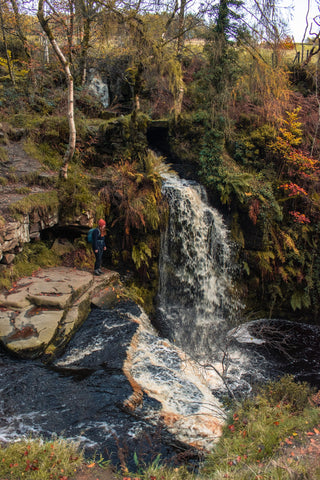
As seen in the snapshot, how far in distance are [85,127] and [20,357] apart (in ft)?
26.3

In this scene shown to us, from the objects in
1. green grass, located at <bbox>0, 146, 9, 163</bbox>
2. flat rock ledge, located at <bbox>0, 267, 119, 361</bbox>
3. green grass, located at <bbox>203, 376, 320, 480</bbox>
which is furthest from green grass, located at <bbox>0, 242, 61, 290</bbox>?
green grass, located at <bbox>203, 376, 320, 480</bbox>

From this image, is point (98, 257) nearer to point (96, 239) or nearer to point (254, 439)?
point (96, 239)

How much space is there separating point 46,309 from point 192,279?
5.05 metres

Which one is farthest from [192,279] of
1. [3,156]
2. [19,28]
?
[19,28]

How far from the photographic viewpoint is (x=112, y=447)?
3.87 m

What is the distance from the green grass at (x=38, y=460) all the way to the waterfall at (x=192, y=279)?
19.6ft

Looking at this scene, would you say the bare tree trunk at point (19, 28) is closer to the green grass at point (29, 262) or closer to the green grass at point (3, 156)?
Result: the green grass at point (3, 156)

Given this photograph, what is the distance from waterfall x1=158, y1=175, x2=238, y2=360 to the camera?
9.58 metres

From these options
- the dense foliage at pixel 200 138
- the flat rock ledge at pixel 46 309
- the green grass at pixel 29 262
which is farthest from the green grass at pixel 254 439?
the dense foliage at pixel 200 138

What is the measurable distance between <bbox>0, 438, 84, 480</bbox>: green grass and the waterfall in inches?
236

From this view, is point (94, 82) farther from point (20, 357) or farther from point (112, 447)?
point (112, 447)

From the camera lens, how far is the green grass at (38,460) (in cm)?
302

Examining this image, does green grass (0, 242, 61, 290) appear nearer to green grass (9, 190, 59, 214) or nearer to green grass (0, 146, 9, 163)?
green grass (9, 190, 59, 214)

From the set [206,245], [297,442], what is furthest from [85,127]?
[297,442]
